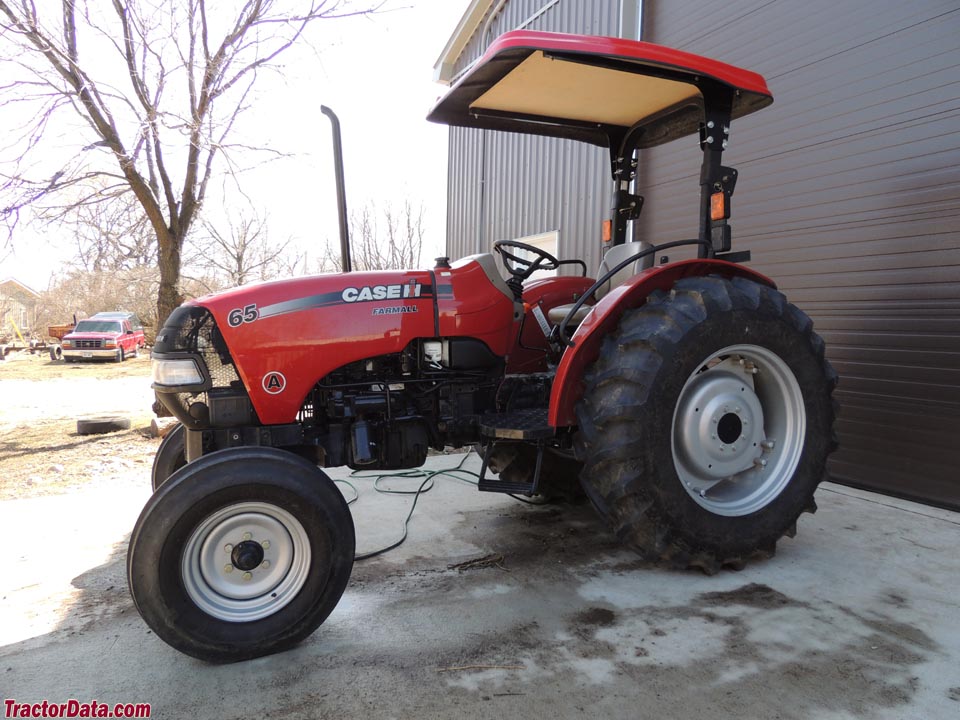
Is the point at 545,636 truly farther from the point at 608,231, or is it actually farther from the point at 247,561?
the point at 608,231

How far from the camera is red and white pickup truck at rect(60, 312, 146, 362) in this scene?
1870cm

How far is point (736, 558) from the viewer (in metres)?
2.77

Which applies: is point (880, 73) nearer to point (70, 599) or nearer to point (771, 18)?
point (771, 18)

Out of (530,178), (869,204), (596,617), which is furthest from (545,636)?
(530,178)

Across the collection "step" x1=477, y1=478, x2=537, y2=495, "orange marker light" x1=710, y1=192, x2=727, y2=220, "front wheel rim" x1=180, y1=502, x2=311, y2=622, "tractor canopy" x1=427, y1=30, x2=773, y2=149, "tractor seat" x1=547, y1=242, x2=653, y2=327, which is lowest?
"front wheel rim" x1=180, y1=502, x2=311, y2=622

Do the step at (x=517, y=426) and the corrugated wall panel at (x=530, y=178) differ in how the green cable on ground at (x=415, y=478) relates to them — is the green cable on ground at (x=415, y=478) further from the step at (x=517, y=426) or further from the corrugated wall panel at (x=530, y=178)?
the corrugated wall panel at (x=530, y=178)

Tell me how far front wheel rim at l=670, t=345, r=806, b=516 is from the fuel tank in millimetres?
1125

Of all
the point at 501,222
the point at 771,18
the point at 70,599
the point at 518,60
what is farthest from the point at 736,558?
the point at 501,222

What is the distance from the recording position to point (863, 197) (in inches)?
169

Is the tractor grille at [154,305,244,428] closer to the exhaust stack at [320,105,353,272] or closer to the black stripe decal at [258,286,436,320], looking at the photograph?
the black stripe decal at [258,286,436,320]

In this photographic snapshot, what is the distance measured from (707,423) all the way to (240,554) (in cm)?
197

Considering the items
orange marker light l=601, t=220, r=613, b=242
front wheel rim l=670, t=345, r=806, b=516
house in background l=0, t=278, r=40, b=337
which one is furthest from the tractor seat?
house in background l=0, t=278, r=40, b=337

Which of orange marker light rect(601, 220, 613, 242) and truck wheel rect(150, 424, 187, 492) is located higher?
orange marker light rect(601, 220, 613, 242)

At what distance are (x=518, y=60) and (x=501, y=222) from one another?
21.4 feet
